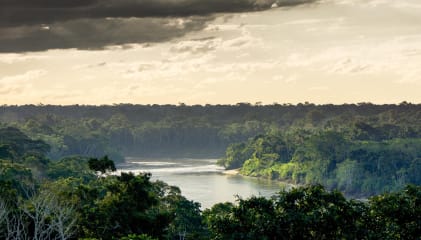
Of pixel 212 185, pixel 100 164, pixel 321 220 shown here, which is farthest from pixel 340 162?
pixel 321 220

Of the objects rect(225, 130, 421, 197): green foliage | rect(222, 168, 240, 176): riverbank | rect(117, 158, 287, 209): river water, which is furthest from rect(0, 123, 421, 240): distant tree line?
rect(222, 168, 240, 176): riverbank

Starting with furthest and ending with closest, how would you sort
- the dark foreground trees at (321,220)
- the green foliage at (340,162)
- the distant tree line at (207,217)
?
the green foliage at (340,162), the distant tree line at (207,217), the dark foreground trees at (321,220)

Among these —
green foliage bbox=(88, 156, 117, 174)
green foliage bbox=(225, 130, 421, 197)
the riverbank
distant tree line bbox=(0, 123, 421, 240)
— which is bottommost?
the riverbank

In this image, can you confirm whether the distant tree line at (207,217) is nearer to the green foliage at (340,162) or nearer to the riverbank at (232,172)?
the green foliage at (340,162)

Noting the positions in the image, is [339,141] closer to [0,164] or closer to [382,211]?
[0,164]

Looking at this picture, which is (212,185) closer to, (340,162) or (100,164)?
(340,162)

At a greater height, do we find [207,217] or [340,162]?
[207,217]

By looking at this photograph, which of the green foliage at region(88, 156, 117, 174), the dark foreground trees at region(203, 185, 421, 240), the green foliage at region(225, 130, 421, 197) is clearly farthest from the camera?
the green foliage at region(225, 130, 421, 197)

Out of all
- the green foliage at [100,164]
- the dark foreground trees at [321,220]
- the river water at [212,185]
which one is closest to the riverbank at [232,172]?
the river water at [212,185]

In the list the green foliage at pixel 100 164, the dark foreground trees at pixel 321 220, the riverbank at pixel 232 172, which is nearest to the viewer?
the dark foreground trees at pixel 321 220

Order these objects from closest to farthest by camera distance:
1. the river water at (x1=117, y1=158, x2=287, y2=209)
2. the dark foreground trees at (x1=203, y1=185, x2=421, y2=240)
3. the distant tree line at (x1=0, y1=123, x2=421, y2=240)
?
1. the dark foreground trees at (x1=203, y1=185, x2=421, y2=240)
2. the distant tree line at (x1=0, y1=123, x2=421, y2=240)
3. the river water at (x1=117, y1=158, x2=287, y2=209)

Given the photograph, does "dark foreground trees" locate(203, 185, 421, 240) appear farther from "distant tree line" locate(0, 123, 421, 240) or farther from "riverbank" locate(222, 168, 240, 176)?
"riverbank" locate(222, 168, 240, 176)

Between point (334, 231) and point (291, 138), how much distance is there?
4553 inches

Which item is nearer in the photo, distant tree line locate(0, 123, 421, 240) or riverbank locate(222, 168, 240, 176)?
distant tree line locate(0, 123, 421, 240)
